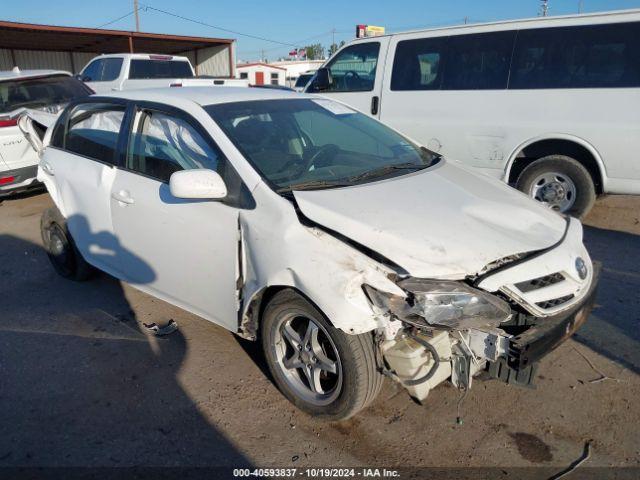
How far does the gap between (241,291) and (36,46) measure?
24589 millimetres

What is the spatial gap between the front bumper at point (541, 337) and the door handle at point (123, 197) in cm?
256

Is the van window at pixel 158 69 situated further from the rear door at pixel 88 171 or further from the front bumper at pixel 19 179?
the rear door at pixel 88 171

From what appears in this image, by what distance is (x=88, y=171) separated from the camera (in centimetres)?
393

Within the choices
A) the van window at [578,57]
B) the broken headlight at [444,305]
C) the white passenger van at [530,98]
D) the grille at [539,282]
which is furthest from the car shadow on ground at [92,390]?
the van window at [578,57]

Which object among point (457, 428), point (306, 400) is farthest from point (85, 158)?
point (457, 428)

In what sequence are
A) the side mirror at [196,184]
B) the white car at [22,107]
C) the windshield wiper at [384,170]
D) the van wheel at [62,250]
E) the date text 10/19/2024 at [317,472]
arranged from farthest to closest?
1. the white car at [22,107]
2. the van wheel at [62,250]
3. the windshield wiper at [384,170]
4. the side mirror at [196,184]
5. the date text 10/19/2024 at [317,472]

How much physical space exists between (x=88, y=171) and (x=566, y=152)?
16.0 ft

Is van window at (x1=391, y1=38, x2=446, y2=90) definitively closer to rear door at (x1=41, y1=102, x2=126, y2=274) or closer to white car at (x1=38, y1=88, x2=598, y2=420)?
white car at (x1=38, y1=88, x2=598, y2=420)

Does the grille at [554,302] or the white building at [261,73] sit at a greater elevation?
the grille at [554,302]

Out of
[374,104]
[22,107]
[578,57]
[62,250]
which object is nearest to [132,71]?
[22,107]

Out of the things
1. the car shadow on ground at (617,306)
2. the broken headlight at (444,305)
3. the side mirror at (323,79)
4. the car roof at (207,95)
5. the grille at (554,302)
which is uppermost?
the car roof at (207,95)

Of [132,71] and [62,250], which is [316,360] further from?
[132,71]

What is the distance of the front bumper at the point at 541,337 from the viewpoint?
92.9 inches

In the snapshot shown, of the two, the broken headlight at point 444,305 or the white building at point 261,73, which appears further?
the white building at point 261,73
